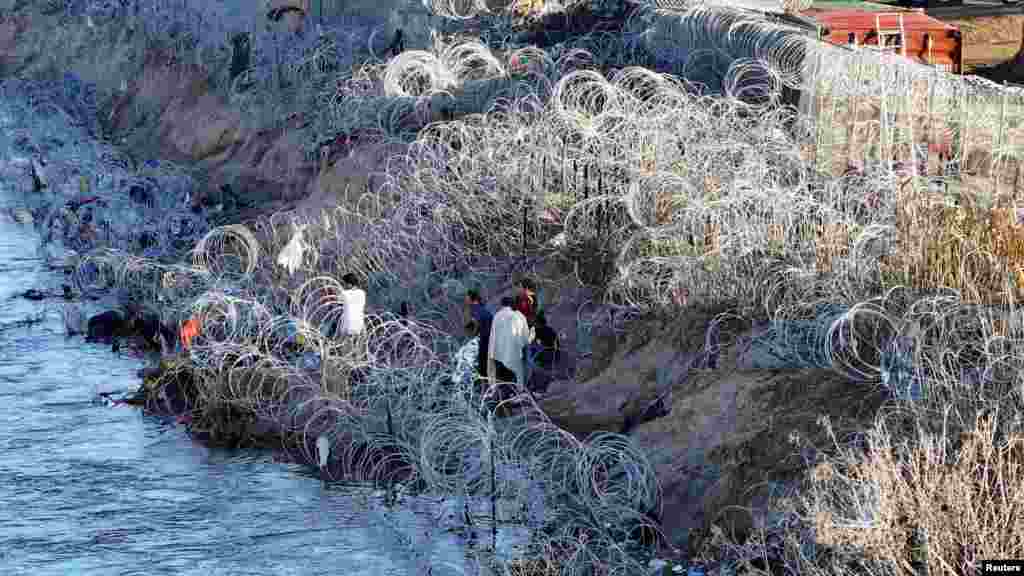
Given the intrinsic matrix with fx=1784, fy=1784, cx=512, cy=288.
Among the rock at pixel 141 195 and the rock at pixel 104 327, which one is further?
the rock at pixel 141 195

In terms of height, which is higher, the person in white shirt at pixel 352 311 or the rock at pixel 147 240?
the person in white shirt at pixel 352 311

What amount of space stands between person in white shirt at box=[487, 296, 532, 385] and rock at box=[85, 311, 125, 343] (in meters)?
6.84

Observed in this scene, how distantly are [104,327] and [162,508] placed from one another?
19.4 feet

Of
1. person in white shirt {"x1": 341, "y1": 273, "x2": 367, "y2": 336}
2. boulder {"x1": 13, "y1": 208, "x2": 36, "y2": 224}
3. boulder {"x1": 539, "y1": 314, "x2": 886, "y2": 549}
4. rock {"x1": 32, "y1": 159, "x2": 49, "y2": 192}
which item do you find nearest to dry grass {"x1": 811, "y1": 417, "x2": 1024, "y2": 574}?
boulder {"x1": 539, "y1": 314, "x2": 886, "y2": 549}

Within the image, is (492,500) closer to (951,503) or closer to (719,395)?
(719,395)

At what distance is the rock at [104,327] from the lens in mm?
20875

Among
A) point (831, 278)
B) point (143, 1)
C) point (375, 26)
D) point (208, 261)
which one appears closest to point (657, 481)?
point (831, 278)

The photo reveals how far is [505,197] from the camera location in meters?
19.0

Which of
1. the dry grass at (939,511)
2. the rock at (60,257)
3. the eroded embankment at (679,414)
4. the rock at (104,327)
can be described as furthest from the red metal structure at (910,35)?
the dry grass at (939,511)

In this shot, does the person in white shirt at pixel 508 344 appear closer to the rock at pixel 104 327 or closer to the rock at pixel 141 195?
the rock at pixel 104 327

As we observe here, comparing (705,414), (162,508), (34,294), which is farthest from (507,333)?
(34,294)

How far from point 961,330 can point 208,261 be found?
1176cm

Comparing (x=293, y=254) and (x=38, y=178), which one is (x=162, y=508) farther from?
(x=38, y=178)

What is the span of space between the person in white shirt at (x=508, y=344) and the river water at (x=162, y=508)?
139 cm
